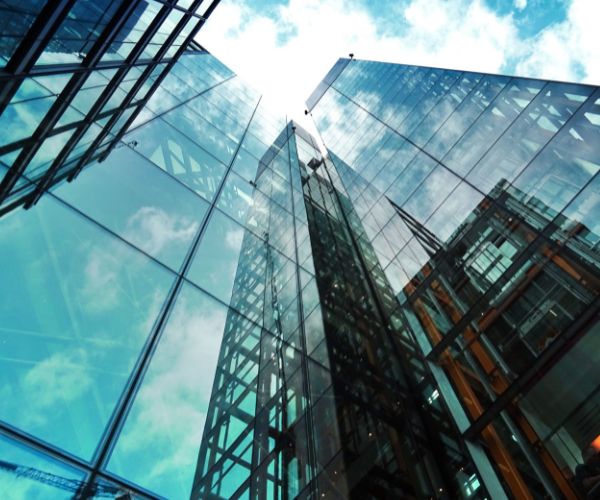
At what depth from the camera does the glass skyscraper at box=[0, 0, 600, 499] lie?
14.6 ft

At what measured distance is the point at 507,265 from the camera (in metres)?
8.55

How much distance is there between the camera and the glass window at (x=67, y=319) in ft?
12.4

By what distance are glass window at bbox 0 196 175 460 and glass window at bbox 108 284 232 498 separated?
0.28m

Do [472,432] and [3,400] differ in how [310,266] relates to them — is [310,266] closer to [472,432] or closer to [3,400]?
[472,432]

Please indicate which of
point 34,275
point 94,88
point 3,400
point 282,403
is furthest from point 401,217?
point 3,400

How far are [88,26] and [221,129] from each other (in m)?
9.69

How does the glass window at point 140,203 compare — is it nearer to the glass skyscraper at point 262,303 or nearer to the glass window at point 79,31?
the glass skyscraper at point 262,303

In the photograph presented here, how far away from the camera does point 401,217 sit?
13.0 m

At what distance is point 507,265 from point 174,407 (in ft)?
22.0

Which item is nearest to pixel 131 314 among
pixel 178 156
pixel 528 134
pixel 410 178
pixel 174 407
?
pixel 174 407

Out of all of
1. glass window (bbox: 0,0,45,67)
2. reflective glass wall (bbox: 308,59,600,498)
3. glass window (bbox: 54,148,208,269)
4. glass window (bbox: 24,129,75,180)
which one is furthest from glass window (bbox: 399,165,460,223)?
glass window (bbox: 0,0,45,67)

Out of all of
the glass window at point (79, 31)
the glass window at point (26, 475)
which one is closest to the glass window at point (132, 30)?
the glass window at point (79, 31)

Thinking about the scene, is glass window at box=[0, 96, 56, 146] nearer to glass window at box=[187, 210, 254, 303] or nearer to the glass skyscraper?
the glass skyscraper

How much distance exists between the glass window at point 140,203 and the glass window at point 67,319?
444 mm
